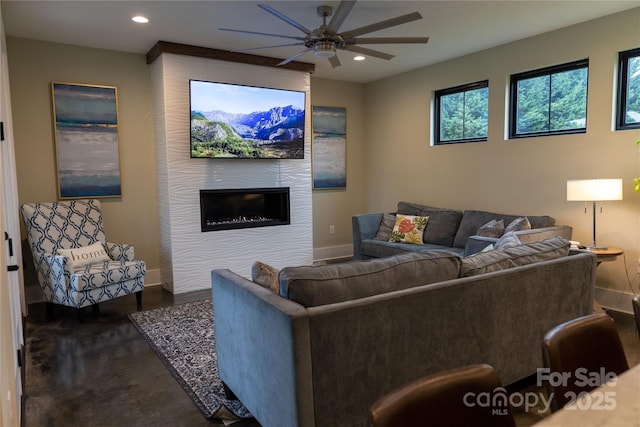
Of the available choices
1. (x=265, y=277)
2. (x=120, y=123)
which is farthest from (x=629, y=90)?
(x=120, y=123)

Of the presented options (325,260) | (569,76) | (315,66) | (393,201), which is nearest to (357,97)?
(315,66)

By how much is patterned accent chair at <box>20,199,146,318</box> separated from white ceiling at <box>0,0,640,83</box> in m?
1.66

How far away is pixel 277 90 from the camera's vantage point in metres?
5.17

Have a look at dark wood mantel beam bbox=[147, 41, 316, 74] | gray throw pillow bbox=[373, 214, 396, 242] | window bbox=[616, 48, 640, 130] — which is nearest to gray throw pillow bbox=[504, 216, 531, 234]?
window bbox=[616, 48, 640, 130]

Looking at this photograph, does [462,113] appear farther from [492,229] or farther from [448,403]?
[448,403]

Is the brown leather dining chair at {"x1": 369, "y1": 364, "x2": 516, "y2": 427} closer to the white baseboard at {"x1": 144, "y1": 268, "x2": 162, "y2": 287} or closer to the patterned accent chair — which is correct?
the patterned accent chair

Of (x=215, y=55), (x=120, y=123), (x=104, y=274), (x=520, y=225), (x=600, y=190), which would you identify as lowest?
(x=104, y=274)

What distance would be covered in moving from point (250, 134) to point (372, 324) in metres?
3.63

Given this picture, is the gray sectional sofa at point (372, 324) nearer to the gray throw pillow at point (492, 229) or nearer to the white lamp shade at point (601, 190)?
the white lamp shade at point (601, 190)

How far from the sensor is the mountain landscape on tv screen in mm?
4703

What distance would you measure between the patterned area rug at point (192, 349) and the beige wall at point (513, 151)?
130 inches

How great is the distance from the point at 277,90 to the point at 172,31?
1420 mm

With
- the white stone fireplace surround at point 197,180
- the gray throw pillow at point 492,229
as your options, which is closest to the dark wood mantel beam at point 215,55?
the white stone fireplace surround at point 197,180

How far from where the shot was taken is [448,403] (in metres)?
0.94
